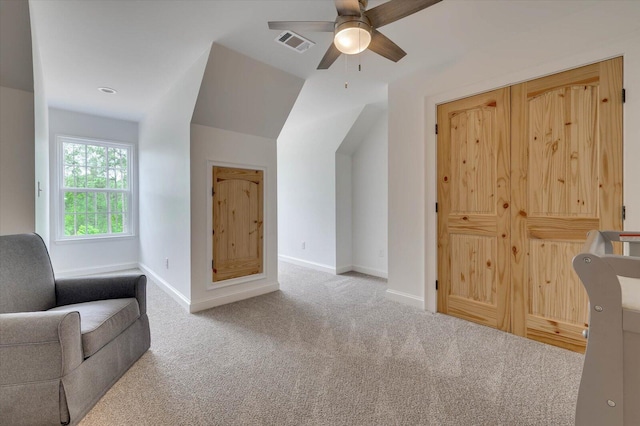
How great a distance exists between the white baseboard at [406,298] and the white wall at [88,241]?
4.44 m

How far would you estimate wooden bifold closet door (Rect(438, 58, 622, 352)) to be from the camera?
2072 millimetres

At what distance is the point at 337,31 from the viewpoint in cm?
165

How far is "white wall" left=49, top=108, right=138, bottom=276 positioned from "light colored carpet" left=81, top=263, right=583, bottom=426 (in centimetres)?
261

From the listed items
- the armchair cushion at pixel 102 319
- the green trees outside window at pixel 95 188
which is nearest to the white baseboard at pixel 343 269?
the armchair cushion at pixel 102 319

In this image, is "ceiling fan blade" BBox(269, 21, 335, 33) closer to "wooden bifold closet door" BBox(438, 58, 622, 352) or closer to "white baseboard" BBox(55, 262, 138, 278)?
"wooden bifold closet door" BBox(438, 58, 622, 352)

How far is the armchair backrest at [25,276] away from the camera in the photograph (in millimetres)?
1761

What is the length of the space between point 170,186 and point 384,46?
293 centimetres

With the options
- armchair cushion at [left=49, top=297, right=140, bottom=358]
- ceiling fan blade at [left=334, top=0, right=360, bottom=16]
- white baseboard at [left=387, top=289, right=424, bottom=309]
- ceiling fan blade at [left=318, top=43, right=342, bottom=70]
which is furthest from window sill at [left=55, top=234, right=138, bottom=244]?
ceiling fan blade at [left=334, top=0, right=360, bottom=16]

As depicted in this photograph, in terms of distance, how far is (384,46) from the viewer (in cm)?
188

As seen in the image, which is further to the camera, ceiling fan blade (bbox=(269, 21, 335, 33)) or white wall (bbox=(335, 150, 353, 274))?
white wall (bbox=(335, 150, 353, 274))

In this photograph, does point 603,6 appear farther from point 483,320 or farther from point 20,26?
point 20,26

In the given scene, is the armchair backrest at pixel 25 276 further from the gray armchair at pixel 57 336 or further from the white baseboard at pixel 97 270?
the white baseboard at pixel 97 270

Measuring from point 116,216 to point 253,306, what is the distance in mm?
3415

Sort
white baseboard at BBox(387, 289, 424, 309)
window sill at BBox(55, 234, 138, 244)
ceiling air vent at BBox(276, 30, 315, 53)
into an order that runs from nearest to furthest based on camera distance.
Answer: ceiling air vent at BBox(276, 30, 315, 53) → white baseboard at BBox(387, 289, 424, 309) → window sill at BBox(55, 234, 138, 244)
